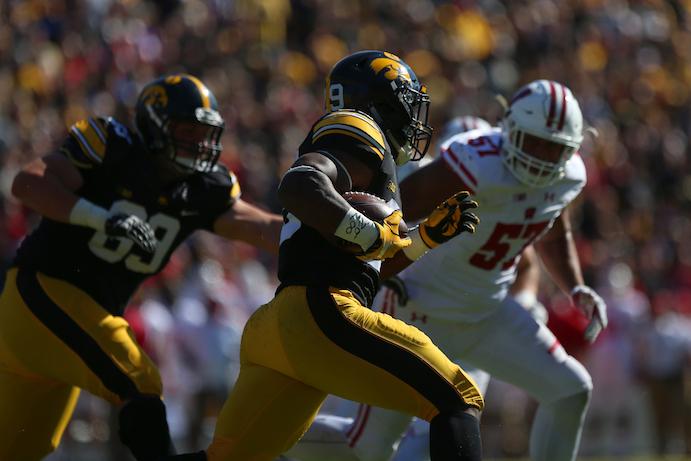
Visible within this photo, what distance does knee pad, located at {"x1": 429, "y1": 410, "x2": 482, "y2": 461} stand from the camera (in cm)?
403

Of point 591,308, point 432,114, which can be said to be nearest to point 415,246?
point 591,308

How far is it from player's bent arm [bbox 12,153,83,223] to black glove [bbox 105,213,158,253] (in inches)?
8.2

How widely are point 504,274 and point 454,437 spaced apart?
1.81 metres

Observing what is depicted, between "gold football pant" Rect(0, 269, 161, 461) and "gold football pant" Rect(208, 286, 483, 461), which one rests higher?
"gold football pant" Rect(208, 286, 483, 461)

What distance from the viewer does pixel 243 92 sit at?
43.9 ft

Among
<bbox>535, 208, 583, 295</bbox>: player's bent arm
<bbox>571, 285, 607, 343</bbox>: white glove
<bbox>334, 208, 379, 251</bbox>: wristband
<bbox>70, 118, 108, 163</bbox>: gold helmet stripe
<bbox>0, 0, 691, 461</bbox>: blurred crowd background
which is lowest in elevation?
<bbox>0, 0, 691, 461</bbox>: blurred crowd background

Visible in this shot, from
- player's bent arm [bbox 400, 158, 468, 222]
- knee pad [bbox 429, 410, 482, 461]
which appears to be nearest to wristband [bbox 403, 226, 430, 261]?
knee pad [bbox 429, 410, 482, 461]

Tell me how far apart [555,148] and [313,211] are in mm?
1845

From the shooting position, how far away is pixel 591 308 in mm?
5785

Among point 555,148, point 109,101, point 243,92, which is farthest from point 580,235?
point 555,148

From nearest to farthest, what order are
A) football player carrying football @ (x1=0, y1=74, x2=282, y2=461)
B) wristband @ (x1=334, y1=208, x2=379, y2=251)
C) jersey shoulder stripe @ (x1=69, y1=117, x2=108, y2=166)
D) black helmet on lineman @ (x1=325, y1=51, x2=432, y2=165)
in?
wristband @ (x1=334, y1=208, x2=379, y2=251) → black helmet on lineman @ (x1=325, y1=51, x2=432, y2=165) → football player carrying football @ (x1=0, y1=74, x2=282, y2=461) → jersey shoulder stripe @ (x1=69, y1=117, x2=108, y2=166)

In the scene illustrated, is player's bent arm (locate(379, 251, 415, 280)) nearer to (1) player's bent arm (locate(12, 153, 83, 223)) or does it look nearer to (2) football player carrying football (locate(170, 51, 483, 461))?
(2) football player carrying football (locate(170, 51, 483, 461))

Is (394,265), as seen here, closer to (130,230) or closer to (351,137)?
(351,137)

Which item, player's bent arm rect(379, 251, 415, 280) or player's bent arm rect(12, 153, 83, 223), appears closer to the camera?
player's bent arm rect(379, 251, 415, 280)
